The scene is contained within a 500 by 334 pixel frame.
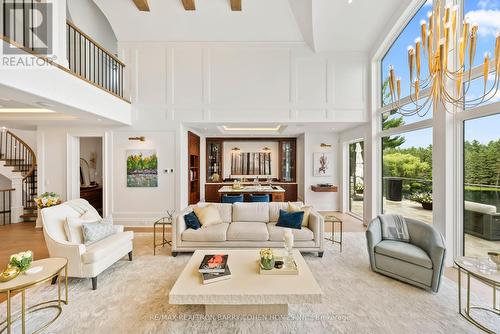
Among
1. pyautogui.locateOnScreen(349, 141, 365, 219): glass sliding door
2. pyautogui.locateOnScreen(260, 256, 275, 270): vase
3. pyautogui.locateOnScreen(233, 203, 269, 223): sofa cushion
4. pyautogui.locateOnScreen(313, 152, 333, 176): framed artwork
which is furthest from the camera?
pyautogui.locateOnScreen(313, 152, 333, 176): framed artwork

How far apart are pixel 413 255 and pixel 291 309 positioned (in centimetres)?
170

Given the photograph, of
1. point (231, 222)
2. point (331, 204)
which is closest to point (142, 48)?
point (231, 222)

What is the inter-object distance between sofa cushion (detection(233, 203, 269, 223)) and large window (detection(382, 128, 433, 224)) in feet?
9.24

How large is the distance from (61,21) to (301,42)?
15.1ft

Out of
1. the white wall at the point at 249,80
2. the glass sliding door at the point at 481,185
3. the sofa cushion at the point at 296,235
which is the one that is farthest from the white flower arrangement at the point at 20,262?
the glass sliding door at the point at 481,185

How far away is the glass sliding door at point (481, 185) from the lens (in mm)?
Answer: 2791

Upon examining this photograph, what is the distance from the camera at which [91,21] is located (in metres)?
5.79

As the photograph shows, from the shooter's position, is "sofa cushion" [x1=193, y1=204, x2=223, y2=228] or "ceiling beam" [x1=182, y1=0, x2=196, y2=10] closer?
"sofa cushion" [x1=193, y1=204, x2=223, y2=228]

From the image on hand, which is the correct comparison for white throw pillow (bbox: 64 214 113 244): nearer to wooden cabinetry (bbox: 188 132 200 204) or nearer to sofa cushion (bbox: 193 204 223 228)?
sofa cushion (bbox: 193 204 223 228)

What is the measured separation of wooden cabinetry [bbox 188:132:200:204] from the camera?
21.6 feet

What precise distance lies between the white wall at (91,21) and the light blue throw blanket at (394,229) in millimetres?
7892

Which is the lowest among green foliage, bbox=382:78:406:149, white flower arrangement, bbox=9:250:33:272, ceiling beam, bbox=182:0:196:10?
white flower arrangement, bbox=9:250:33:272

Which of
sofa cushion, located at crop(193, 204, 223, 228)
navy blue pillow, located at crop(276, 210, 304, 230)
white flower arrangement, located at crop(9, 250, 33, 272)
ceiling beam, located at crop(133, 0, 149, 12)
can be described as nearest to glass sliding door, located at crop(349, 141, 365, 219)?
navy blue pillow, located at crop(276, 210, 304, 230)

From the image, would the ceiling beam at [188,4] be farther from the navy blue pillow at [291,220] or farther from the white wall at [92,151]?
the white wall at [92,151]
